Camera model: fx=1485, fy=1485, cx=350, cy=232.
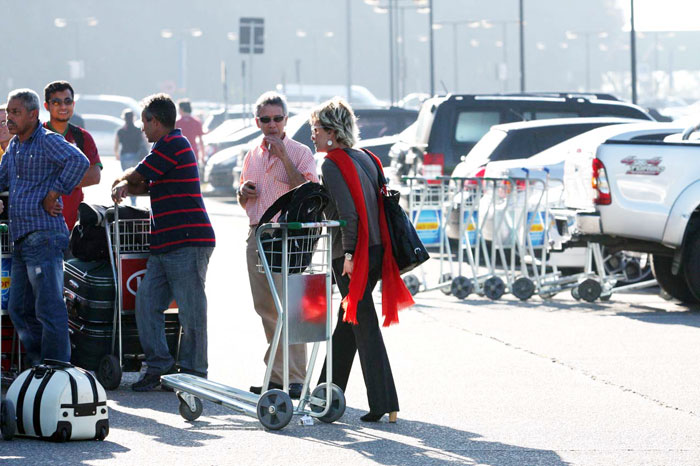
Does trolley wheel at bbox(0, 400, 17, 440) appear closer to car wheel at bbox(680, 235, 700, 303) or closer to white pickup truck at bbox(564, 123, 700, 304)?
white pickup truck at bbox(564, 123, 700, 304)

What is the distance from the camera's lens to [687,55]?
156500 mm

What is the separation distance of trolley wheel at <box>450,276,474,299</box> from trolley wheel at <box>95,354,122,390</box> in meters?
5.47

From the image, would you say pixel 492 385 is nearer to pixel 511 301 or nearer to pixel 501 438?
pixel 501 438

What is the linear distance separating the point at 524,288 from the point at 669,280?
135cm

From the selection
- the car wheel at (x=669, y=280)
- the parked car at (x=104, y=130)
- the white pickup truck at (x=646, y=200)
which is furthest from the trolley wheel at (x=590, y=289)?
the parked car at (x=104, y=130)

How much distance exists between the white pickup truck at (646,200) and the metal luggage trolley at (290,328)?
5.66 metres

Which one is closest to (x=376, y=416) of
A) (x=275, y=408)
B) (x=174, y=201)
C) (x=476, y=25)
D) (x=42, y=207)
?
(x=275, y=408)

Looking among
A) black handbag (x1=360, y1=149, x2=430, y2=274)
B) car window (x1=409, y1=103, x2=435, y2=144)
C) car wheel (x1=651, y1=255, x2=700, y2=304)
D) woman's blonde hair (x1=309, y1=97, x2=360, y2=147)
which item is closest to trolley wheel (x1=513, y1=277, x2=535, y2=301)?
car wheel (x1=651, y1=255, x2=700, y2=304)

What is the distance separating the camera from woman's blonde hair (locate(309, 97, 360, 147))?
770cm

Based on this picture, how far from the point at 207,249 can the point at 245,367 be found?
1296 millimetres

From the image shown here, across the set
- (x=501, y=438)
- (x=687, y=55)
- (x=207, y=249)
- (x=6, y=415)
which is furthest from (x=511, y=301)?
(x=687, y=55)

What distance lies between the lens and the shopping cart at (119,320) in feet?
28.8

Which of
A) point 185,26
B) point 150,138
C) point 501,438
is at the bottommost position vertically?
point 501,438

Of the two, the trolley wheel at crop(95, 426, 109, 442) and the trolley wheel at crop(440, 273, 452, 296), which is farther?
the trolley wheel at crop(440, 273, 452, 296)
